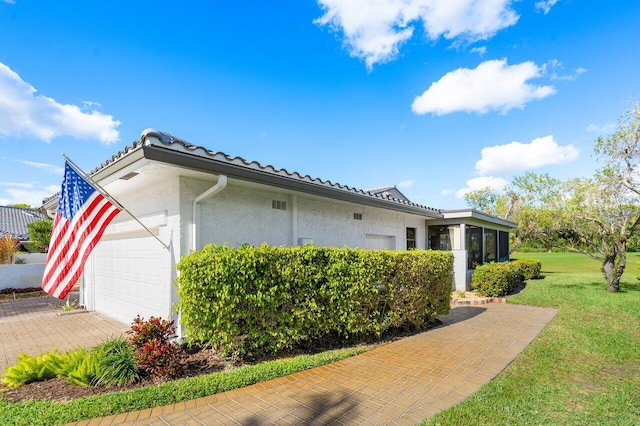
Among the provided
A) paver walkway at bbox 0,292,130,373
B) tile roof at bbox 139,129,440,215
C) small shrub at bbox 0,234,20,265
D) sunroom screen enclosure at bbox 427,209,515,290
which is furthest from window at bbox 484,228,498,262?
small shrub at bbox 0,234,20,265

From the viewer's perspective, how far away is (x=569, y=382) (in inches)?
179

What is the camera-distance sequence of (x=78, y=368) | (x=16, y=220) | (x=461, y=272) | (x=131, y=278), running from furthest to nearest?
(x=16, y=220), (x=461, y=272), (x=131, y=278), (x=78, y=368)

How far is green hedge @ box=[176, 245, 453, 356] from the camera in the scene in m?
4.93

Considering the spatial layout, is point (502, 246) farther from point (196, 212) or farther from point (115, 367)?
point (115, 367)

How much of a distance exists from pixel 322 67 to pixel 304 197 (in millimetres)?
6792

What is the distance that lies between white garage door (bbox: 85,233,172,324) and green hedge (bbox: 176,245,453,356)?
3.91 ft

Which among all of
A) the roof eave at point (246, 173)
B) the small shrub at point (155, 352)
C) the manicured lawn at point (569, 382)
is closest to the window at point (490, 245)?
the manicured lawn at point (569, 382)

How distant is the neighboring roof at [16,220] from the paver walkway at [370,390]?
28.5 metres

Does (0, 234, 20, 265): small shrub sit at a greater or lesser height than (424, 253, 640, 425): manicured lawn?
greater

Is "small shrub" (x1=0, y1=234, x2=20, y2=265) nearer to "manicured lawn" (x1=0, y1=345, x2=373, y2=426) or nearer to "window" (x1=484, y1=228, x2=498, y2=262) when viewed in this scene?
"manicured lawn" (x1=0, y1=345, x2=373, y2=426)

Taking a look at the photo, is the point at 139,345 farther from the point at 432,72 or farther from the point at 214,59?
the point at 432,72

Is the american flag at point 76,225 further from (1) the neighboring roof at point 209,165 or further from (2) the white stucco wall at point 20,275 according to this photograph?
(2) the white stucco wall at point 20,275

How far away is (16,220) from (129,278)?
2833cm

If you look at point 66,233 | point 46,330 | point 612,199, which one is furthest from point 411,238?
point 46,330
